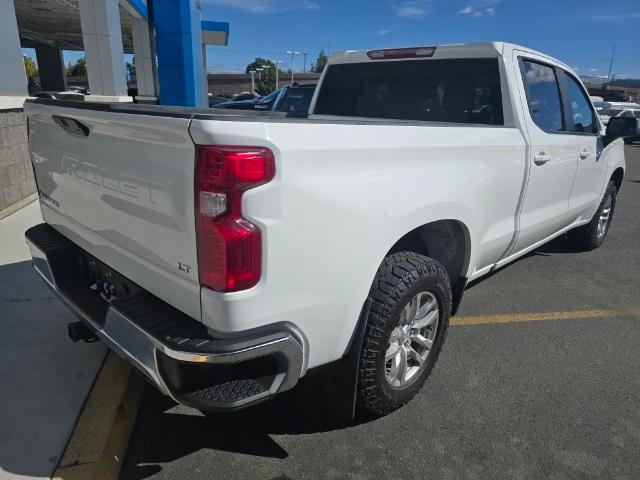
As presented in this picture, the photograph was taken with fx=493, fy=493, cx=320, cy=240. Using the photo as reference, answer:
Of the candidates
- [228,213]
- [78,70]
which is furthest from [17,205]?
[78,70]

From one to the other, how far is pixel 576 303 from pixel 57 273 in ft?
13.2

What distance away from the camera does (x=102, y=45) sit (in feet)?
34.0

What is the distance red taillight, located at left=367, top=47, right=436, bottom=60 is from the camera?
370 centimetres

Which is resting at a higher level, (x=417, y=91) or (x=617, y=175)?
(x=417, y=91)

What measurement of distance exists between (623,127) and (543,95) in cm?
142

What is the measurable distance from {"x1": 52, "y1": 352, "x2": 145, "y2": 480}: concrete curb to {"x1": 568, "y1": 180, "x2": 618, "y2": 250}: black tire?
489cm

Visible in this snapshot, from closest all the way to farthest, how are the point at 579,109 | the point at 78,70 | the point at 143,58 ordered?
the point at 579,109 → the point at 143,58 → the point at 78,70

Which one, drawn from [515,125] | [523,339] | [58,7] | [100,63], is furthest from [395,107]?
[58,7]

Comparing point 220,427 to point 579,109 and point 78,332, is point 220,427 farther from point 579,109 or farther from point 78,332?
point 579,109

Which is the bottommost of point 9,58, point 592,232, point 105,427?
point 105,427

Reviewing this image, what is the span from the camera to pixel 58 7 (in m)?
16.2

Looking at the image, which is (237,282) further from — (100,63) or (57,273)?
(100,63)

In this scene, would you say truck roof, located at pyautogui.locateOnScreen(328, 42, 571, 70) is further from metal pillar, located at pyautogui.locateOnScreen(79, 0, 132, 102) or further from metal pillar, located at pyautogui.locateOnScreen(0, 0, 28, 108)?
metal pillar, located at pyautogui.locateOnScreen(79, 0, 132, 102)

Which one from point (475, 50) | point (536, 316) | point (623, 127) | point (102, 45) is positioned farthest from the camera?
point (102, 45)
